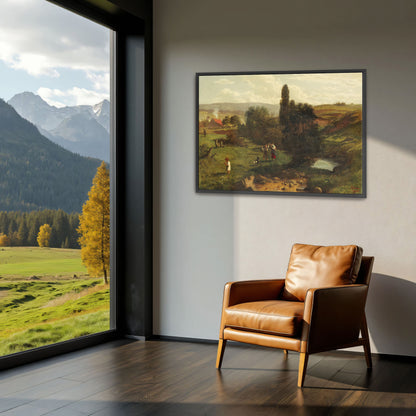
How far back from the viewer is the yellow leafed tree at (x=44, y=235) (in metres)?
3.94

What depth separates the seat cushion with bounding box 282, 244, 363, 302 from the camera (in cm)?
376

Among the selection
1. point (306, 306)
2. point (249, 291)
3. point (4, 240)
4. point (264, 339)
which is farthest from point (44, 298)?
point (306, 306)

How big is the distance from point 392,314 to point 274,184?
1297 mm

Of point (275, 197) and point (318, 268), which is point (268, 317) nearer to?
point (318, 268)

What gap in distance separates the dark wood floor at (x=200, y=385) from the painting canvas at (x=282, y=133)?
1.30 meters

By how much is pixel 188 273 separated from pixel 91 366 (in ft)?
3.89

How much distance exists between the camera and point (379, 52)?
4.20 m

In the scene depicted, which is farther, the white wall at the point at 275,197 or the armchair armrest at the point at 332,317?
the white wall at the point at 275,197

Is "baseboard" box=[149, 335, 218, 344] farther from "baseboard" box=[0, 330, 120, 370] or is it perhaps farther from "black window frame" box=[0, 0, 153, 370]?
"baseboard" box=[0, 330, 120, 370]

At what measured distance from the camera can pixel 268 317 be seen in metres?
3.50

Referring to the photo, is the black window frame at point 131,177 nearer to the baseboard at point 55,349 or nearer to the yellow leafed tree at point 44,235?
the baseboard at point 55,349

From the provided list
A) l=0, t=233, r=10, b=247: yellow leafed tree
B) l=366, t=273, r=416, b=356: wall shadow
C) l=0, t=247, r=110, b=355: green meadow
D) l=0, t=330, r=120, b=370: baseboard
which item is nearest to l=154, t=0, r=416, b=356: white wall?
l=366, t=273, r=416, b=356: wall shadow

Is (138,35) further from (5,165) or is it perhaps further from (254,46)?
(5,165)

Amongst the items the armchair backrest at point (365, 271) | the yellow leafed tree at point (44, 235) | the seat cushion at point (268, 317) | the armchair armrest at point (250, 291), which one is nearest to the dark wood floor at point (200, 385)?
the seat cushion at point (268, 317)
